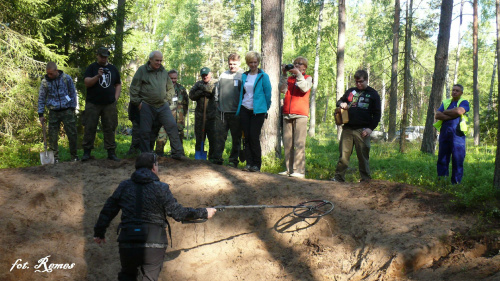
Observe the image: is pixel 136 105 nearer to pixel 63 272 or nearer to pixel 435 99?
pixel 63 272

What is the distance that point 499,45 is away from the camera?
23156 millimetres

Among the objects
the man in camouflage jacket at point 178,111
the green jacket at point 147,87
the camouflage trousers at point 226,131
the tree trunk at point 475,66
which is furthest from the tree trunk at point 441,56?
the tree trunk at point 475,66

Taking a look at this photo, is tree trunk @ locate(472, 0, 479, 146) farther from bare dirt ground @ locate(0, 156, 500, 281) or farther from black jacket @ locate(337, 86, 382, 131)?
bare dirt ground @ locate(0, 156, 500, 281)

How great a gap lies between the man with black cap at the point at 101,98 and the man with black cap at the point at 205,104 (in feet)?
6.15

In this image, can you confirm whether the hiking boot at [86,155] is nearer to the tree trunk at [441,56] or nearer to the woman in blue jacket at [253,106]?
the woman in blue jacket at [253,106]

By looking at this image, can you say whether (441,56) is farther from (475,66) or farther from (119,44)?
(475,66)

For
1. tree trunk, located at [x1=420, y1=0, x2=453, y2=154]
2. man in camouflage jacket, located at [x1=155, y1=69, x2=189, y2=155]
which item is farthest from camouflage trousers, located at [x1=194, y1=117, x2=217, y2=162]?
tree trunk, located at [x1=420, y1=0, x2=453, y2=154]

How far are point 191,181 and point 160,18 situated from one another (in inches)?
1420

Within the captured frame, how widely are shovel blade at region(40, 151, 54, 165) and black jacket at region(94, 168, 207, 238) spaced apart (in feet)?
16.6

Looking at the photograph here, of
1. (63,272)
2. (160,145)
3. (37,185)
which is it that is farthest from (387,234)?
(160,145)

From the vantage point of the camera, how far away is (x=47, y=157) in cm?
852

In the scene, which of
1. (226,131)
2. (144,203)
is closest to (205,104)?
(226,131)

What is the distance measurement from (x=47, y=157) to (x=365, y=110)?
689cm

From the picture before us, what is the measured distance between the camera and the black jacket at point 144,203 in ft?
13.5
